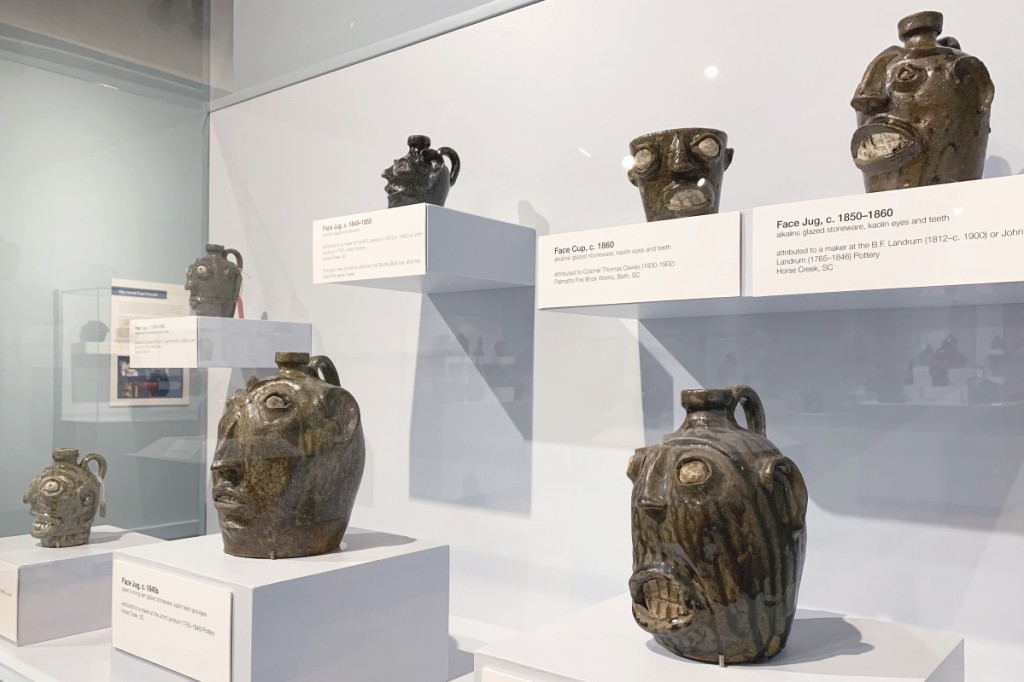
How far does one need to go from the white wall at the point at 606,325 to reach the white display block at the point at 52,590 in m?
0.61

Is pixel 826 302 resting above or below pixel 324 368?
above

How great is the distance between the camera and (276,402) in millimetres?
1465

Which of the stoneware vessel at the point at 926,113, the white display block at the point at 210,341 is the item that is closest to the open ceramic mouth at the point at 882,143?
the stoneware vessel at the point at 926,113

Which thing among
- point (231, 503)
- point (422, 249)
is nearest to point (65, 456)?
point (231, 503)

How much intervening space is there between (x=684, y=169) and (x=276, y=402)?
77 cm

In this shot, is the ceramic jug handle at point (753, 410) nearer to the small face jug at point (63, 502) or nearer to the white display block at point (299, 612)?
the white display block at point (299, 612)

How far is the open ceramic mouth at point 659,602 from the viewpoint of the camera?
41.5 inches

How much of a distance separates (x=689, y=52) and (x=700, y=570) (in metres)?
0.98

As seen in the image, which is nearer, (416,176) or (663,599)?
(663,599)

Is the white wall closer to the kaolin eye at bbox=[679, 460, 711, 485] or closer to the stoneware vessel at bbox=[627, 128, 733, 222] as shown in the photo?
the stoneware vessel at bbox=[627, 128, 733, 222]

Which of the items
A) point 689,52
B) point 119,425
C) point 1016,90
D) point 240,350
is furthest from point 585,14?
point 119,425

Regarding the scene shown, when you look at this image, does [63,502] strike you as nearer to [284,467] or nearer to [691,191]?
[284,467]

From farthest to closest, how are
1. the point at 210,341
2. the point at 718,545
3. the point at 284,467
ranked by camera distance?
the point at 210,341, the point at 284,467, the point at 718,545

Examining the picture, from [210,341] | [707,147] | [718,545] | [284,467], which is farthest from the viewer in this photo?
[210,341]
